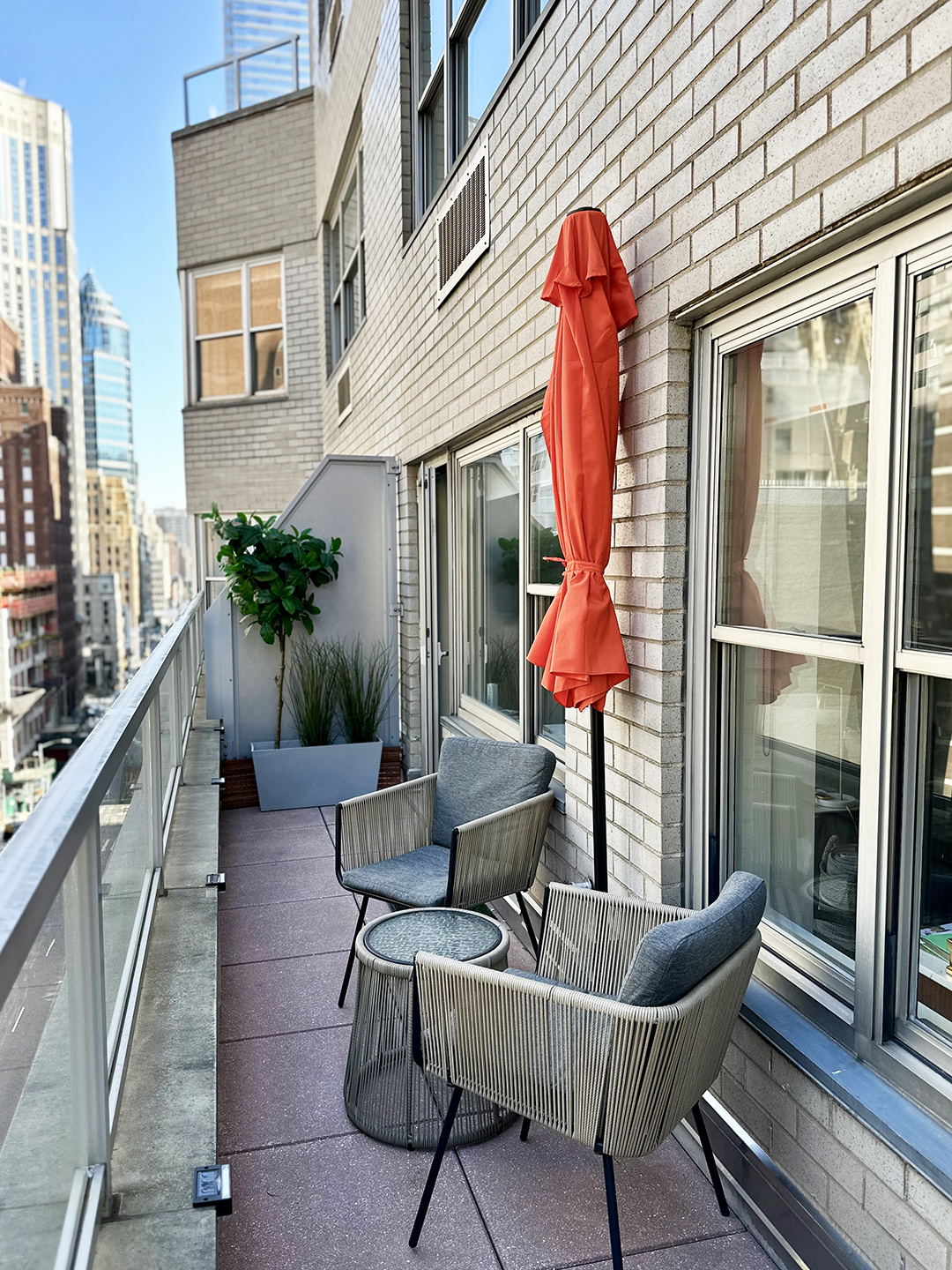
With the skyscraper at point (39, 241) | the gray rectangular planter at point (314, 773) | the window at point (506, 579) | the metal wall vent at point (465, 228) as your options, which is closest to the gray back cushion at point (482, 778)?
the window at point (506, 579)

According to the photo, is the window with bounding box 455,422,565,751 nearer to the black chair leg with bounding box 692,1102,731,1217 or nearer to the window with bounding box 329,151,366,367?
the black chair leg with bounding box 692,1102,731,1217

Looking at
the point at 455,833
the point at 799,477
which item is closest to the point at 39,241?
Result: the point at 455,833

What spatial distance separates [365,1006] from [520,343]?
92.6 inches

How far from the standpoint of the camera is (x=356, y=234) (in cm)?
759

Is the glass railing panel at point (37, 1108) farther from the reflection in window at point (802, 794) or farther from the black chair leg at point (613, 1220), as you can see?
the reflection in window at point (802, 794)

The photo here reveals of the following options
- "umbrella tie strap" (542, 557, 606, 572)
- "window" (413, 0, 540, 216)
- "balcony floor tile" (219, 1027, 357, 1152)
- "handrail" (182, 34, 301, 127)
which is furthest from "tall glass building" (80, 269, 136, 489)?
Answer: "umbrella tie strap" (542, 557, 606, 572)

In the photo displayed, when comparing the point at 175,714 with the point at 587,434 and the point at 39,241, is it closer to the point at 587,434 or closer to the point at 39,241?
the point at 587,434

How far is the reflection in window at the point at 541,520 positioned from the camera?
3.44 metres

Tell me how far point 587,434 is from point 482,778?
1463mm

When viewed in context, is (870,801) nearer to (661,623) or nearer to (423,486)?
(661,623)

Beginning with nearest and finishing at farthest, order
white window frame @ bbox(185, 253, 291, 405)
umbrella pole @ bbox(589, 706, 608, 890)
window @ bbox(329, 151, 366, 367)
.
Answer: umbrella pole @ bbox(589, 706, 608, 890) < window @ bbox(329, 151, 366, 367) < white window frame @ bbox(185, 253, 291, 405)

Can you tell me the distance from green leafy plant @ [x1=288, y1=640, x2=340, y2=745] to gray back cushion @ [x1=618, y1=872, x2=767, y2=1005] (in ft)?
13.9

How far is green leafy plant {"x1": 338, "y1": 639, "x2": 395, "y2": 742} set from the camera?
585cm

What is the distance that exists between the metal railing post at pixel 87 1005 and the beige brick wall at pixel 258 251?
29.4ft
